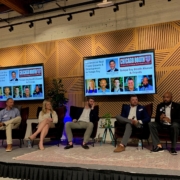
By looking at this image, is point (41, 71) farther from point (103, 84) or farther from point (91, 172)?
point (91, 172)

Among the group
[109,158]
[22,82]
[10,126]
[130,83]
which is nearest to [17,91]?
[22,82]

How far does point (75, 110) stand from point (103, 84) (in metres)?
0.94

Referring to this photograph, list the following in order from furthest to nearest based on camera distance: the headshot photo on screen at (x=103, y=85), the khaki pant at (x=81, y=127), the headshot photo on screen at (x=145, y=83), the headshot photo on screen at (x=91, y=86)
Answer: the headshot photo on screen at (x=91, y=86) → the headshot photo on screen at (x=103, y=85) → the headshot photo on screen at (x=145, y=83) → the khaki pant at (x=81, y=127)

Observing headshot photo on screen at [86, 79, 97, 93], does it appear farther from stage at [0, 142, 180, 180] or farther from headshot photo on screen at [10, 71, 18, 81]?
headshot photo on screen at [10, 71, 18, 81]

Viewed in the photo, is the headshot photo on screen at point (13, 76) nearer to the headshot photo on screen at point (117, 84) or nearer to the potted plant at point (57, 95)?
the potted plant at point (57, 95)

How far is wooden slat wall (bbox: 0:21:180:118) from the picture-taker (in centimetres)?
560

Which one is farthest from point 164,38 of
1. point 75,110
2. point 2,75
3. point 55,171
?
point 2,75

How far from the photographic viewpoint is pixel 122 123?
15.9ft

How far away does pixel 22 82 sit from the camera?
6953 millimetres

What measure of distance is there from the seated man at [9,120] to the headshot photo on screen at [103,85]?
6.62 ft

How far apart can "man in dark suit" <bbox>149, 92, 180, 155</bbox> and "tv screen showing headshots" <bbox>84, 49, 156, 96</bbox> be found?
0.85 metres

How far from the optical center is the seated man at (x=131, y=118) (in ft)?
14.9

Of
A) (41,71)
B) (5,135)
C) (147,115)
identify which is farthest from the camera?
(41,71)

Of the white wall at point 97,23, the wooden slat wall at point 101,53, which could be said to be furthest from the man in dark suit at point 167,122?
the white wall at point 97,23
